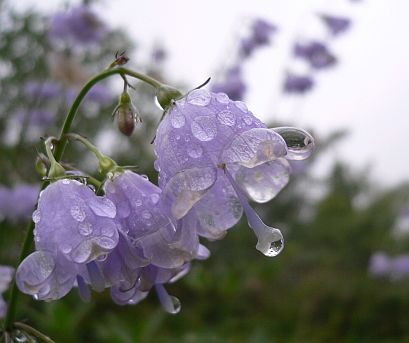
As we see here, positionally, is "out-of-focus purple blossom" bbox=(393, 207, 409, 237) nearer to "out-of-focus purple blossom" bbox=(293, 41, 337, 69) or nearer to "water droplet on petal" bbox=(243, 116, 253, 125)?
"out-of-focus purple blossom" bbox=(293, 41, 337, 69)

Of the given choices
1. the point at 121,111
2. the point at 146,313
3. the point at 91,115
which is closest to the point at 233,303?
the point at 146,313

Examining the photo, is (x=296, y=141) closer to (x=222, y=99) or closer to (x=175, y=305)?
(x=222, y=99)

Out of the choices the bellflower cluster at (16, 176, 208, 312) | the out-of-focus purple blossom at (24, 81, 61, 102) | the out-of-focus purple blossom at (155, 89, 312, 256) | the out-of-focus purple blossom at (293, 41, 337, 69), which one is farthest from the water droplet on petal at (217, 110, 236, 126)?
the out-of-focus purple blossom at (293, 41, 337, 69)

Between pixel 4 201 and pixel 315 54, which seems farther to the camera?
pixel 315 54

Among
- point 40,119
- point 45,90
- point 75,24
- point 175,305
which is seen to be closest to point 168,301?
point 175,305

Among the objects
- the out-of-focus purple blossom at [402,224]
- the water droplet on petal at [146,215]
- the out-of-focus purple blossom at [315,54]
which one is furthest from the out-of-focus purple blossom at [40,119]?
the water droplet on petal at [146,215]

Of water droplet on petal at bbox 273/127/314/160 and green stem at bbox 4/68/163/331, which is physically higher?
water droplet on petal at bbox 273/127/314/160
